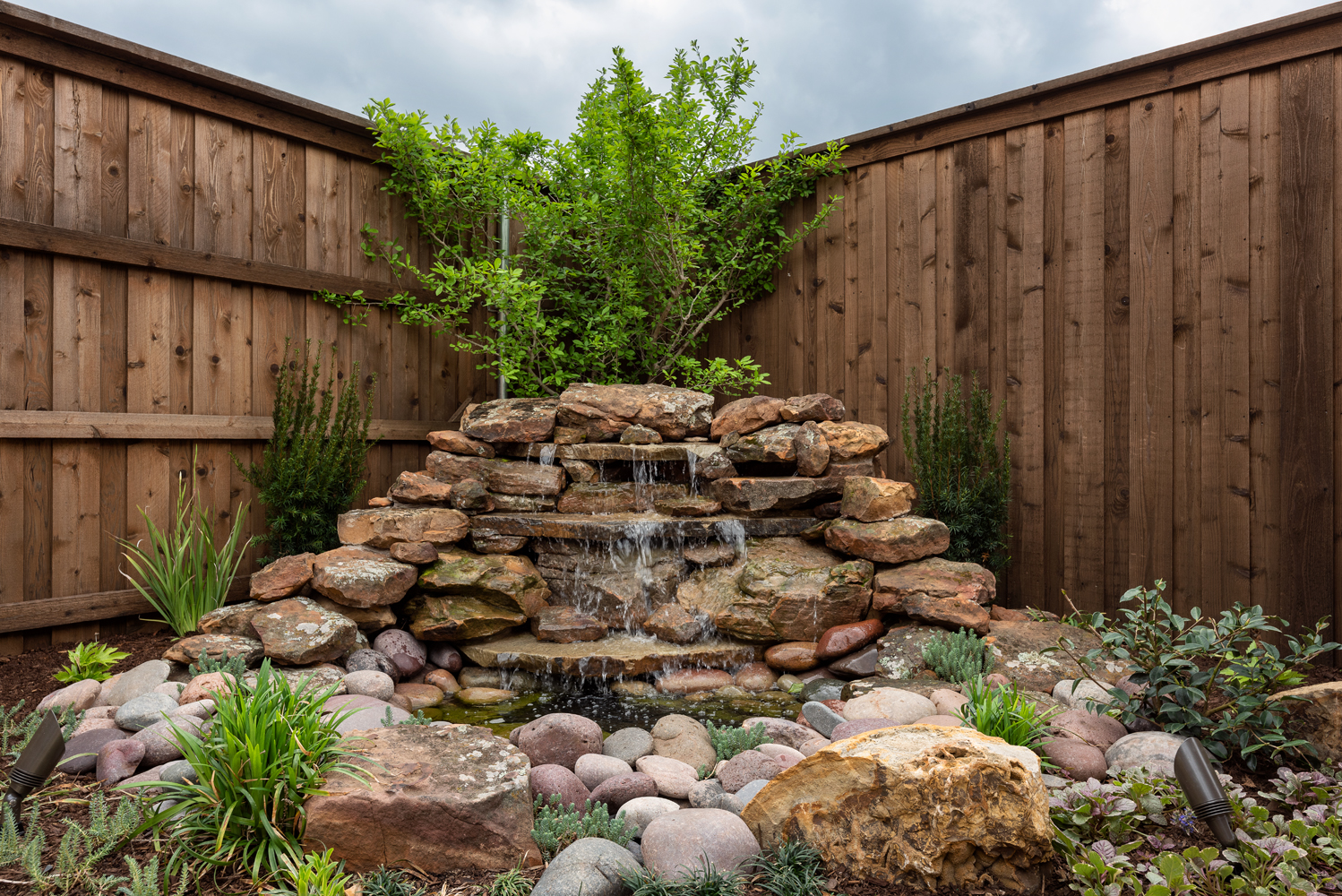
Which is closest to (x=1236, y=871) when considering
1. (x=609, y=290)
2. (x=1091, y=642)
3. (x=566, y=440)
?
(x=1091, y=642)

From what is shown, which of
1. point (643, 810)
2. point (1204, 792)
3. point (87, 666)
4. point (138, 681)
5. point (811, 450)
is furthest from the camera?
point (811, 450)

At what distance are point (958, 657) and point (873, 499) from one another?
3.12 ft

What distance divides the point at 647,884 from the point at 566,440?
323 cm

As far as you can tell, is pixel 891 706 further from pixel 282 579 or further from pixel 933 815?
pixel 282 579

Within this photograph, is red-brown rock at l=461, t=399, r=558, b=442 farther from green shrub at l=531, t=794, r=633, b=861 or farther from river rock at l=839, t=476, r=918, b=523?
green shrub at l=531, t=794, r=633, b=861

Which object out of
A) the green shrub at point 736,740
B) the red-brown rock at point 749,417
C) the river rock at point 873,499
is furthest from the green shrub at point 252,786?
the red-brown rock at point 749,417

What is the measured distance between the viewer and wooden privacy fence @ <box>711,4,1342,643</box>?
3.64 metres

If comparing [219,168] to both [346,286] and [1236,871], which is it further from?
[1236,871]

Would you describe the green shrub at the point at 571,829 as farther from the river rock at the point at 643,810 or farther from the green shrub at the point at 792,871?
the green shrub at the point at 792,871

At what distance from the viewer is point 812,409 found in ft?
15.1

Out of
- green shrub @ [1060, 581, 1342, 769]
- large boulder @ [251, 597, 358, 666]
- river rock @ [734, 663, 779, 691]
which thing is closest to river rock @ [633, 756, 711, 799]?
river rock @ [734, 663, 779, 691]

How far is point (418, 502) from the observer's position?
4.48 m

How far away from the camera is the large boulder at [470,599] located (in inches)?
159

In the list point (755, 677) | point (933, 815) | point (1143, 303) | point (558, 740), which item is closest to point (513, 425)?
point (755, 677)
